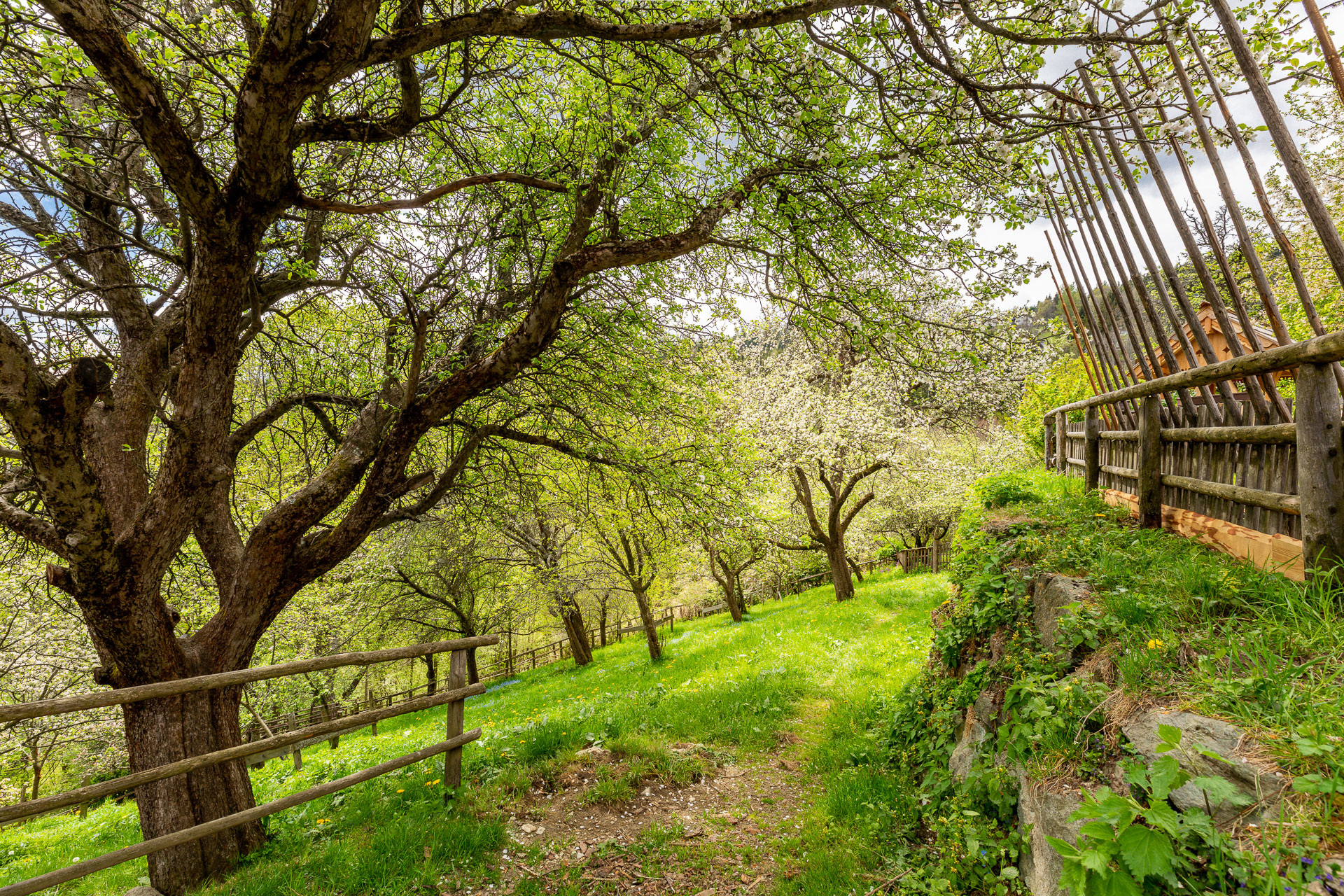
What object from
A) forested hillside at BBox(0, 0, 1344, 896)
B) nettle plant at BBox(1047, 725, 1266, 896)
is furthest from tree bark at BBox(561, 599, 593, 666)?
nettle plant at BBox(1047, 725, 1266, 896)

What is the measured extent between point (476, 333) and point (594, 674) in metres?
13.1

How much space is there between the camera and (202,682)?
4.07 m

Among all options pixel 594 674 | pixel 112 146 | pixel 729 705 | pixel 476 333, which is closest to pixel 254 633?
pixel 476 333

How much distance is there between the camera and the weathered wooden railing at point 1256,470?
282 cm

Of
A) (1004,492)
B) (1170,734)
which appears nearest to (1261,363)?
(1170,734)

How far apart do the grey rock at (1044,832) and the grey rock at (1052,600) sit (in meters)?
1.14

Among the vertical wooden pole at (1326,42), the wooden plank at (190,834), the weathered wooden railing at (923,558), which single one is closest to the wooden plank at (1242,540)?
the vertical wooden pole at (1326,42)

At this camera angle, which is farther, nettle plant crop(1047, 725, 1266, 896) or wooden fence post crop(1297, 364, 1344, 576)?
wooden fence post crop(1297, 364, 1344, 576)

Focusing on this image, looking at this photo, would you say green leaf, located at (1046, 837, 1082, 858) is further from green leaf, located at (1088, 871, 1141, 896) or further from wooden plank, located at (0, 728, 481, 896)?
wooden plank, located at (0, 728, 481, 896)

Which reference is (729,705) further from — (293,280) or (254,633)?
(293,280)

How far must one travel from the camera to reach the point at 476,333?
5.87 meters

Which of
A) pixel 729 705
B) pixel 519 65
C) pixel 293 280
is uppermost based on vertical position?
pixel 519 65

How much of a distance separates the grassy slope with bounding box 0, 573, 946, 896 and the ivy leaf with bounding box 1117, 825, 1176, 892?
8.55 ft

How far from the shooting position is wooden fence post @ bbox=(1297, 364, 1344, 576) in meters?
2.79
